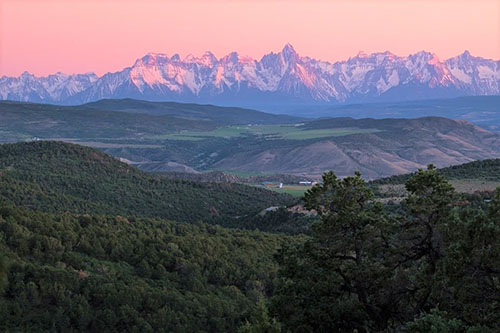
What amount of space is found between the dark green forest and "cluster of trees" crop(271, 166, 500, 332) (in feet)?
0.15

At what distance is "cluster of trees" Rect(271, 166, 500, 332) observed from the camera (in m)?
21.0

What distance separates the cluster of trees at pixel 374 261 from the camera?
21.0m

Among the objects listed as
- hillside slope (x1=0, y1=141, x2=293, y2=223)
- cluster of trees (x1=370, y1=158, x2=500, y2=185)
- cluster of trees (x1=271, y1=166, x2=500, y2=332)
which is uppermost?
cluster of trees (x1=271, y1=166, x2=500, y2=332)

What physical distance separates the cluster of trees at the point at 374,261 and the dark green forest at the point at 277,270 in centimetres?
5

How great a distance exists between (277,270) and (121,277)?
10343 millimetres

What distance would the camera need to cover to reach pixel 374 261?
978 inches

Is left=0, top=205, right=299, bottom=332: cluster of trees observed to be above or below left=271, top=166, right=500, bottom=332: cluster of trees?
below

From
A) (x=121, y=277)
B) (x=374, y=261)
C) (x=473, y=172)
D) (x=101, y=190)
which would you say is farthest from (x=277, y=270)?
(x=473, y=172)

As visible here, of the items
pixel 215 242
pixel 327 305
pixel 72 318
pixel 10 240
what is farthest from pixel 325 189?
pixel 215 242

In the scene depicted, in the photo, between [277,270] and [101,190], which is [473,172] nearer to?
[101,190]

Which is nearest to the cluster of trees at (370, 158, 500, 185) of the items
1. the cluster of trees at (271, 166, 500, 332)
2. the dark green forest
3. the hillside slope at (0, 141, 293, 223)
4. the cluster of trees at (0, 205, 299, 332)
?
the hillside slope at (0, 141, 293, 223)

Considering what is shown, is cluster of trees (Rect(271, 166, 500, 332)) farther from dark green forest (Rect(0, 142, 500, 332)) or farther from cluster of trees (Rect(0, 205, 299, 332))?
cluster of trees (Rect(0, 205, 299, 332))

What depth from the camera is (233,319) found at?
34719mm

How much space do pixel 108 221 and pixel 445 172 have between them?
158 ft
